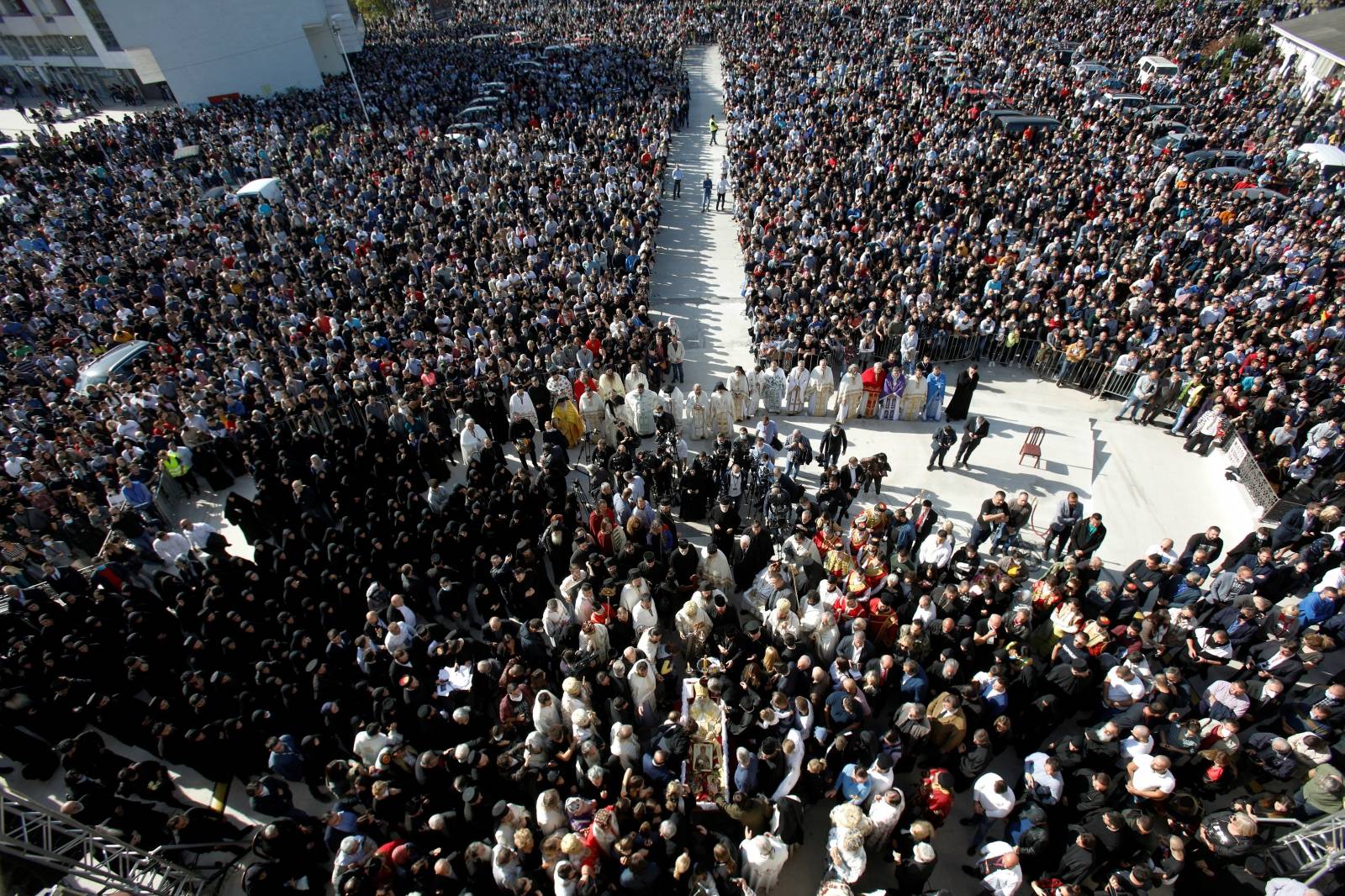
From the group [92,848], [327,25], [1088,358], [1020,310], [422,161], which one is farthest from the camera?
[327,25]

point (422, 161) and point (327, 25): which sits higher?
point (327, 25)

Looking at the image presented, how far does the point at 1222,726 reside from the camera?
5.45m

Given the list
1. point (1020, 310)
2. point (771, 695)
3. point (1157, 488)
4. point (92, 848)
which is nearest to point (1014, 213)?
point (1020, 310)

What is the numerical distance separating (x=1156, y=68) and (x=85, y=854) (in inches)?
1688

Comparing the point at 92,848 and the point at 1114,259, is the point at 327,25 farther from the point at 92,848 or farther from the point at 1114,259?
the point at 92,848

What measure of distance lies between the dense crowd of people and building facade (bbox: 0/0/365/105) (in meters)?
18.5

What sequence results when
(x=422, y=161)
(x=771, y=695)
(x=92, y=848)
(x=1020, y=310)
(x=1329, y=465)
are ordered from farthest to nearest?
(x=422, y=161), (x=1020, y=310), (x=1329, y=465), (x=771, y=695), (x=92, y=848)

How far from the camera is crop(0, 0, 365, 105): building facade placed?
108 ft

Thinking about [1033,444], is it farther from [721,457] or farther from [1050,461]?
[721,457]

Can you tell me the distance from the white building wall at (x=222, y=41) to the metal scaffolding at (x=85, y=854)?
140ft

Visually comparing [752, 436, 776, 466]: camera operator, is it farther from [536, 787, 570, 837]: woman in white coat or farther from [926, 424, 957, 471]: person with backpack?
[536, 787, 570, 837]: woman in white coat

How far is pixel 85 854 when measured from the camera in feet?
16.4

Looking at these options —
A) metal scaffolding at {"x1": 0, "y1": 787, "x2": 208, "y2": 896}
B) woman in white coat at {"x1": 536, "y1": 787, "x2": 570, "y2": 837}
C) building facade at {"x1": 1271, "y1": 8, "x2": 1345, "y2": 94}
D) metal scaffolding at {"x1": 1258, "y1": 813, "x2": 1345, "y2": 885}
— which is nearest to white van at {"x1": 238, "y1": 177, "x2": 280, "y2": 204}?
metal scaffolding at {"x1": 0, "y1": 787, "x2": 208, "y2": 896}

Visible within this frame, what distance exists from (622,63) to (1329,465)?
3545 centimetres
